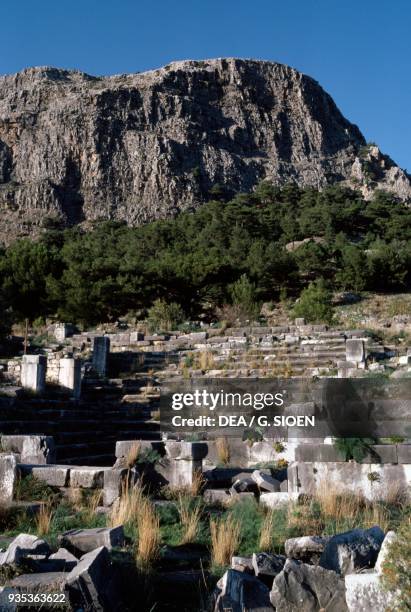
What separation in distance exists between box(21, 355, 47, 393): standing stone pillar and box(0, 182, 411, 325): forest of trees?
12.0m

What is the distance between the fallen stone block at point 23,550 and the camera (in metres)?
4.55

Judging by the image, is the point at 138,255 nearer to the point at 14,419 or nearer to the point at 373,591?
the point at 14,419

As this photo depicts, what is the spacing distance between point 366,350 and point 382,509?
11.2 meters

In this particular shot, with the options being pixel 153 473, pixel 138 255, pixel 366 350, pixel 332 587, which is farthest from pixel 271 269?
pixel 332 587

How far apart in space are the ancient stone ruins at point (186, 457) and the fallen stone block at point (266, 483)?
0.02m

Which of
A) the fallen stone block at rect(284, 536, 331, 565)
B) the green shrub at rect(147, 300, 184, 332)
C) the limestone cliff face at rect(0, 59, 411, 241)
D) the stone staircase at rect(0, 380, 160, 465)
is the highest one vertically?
the limestone cliff face at rect(0, 59, 411, 241)

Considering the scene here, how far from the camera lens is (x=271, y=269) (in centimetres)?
4275

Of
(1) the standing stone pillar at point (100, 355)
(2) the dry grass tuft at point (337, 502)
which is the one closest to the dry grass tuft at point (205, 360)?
(1) the standing stone pillar at point (100, 355)

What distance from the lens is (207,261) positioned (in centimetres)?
3869

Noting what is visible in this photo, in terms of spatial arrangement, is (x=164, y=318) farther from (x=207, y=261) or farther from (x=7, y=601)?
(x=7, y=601)

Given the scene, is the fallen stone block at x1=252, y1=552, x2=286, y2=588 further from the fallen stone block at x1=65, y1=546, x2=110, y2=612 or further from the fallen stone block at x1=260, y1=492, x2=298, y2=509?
the fallen stone block at x1=260, y1=492, x2=298, y2=509

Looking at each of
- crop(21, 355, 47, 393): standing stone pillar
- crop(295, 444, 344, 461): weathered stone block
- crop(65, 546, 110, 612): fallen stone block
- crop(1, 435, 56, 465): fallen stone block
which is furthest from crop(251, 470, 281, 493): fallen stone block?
crop(21, 355, 47, 393): standing stone pillar

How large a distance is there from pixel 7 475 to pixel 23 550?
3.27 meters

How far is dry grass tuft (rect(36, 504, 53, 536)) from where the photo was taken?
20.6 feet
